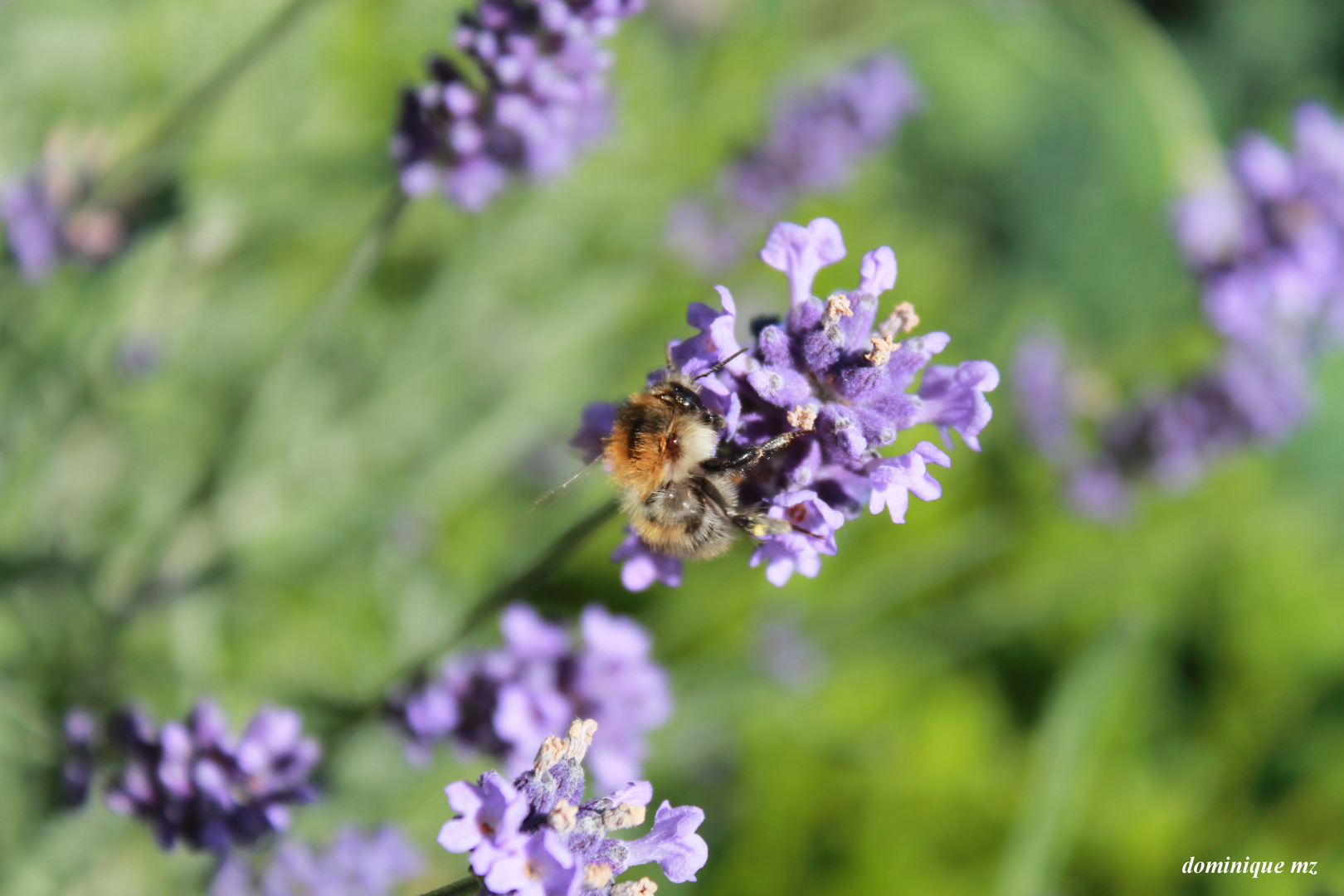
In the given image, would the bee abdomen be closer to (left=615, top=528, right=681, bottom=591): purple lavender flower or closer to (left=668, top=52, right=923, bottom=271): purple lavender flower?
(left=615, top=528, right=681, bottom=591): purple lavender flower

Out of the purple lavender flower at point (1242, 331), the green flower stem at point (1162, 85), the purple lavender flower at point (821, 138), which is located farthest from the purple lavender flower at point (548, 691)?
the green flower stem at point (1162, 85)

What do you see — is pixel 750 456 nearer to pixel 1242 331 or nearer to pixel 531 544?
pixel 531 544

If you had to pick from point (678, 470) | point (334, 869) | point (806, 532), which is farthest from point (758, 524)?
point (334, 869)

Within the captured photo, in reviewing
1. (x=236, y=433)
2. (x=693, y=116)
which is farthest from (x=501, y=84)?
(x=693, y=116)

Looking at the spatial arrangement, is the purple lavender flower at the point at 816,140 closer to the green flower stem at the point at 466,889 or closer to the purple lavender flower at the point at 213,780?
the purple lavender flower at the point at 213,780

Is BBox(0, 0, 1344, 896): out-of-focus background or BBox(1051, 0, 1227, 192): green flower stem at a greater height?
BBox(1051, 0, 1227, 192): green flower stem

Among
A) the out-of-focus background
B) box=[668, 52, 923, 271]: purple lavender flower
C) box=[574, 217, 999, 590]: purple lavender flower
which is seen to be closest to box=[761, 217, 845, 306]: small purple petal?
box=[574, 217, 999, 590]: purple lavender flower
